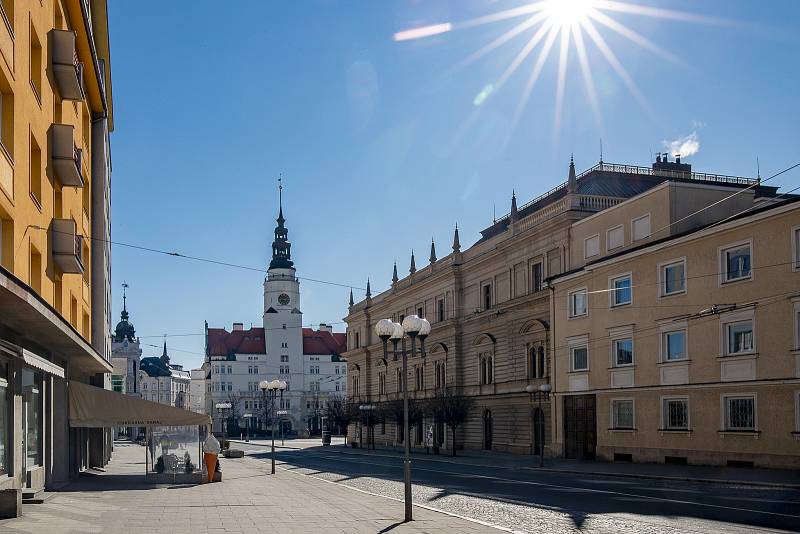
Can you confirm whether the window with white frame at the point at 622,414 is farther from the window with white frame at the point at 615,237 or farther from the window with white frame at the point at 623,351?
the window with white frame at the point at 615,237

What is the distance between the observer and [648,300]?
38.3 metres

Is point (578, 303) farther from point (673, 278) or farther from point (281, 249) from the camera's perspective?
point (281, 249)

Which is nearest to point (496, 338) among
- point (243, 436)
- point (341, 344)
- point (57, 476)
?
point (57, 476)

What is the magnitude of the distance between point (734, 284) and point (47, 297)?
23.6 metres

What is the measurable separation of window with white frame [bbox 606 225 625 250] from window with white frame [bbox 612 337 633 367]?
464 cm

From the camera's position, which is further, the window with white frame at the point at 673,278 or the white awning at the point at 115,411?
the window with white frame at the point at 673,278

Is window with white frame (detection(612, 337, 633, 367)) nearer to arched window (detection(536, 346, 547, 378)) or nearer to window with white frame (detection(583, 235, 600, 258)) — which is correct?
window with white frame (detection(583, 235, 600, 258))

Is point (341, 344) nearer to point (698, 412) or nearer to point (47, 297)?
point (698, 412)

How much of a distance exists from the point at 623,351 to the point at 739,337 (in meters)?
7.47

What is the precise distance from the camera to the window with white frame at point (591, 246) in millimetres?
44281

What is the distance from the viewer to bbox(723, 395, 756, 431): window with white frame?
107ft

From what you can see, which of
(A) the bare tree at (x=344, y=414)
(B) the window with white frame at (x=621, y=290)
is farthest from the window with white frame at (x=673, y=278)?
(A) the bare tree at (x=344, y=414)

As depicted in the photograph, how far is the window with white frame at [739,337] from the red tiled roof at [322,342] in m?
123

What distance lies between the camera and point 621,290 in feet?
132
